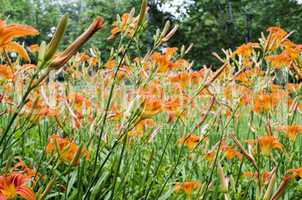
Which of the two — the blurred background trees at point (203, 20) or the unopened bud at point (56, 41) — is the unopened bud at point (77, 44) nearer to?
the unopened bud at point (56, 41)

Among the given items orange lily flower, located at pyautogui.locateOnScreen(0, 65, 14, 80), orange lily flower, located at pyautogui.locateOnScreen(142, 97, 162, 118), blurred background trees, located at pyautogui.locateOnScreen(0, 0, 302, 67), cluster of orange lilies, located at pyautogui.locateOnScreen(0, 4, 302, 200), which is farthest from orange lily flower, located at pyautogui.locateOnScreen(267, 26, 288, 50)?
blurred background trees, located at pyautogui.locateOnScreen(0, 0, 302, 67)

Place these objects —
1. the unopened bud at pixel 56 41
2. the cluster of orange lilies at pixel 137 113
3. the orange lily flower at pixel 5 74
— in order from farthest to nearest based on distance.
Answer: the orange lily flower at pixel 5 74 → the cluster of orange lilies at pixel 137 113 → the unopened bud at pixel 56 41

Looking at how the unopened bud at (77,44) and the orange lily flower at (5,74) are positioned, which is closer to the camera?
the unopened bud at (77,44)

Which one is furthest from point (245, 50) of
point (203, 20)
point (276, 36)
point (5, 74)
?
point (203, 20)

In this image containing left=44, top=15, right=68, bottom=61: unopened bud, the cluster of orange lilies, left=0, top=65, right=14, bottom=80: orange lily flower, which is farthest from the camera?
left=0, top=65, right=14, bottom=80: orange lily flower

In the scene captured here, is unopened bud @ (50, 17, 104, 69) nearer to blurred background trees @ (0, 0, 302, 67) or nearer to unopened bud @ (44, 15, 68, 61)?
unopened bud @ (44, 15, 68, 61)

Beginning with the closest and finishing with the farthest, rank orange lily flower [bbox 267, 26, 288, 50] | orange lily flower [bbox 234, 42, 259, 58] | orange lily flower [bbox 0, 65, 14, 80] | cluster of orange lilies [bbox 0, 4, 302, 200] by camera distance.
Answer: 1. cluster of orange lilies [bbox 0, 4, 302, 200]
2. orange lily flower [bbox 0, 65, 14, 80]
3. orange lily flower [bbox 267, 26, 288, 50]
4. orange lily flower [bbox 234, 42, 259, 58]

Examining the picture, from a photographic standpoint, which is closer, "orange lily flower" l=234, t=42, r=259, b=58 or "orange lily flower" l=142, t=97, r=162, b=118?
"orange lily flower" l=142, t=97, r=162, b=118

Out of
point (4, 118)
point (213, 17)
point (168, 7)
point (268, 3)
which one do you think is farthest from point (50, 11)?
point (4, 118)

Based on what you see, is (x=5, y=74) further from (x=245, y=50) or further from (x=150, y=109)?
(x=245, y=50)

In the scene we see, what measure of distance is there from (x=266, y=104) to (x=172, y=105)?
1.43ft

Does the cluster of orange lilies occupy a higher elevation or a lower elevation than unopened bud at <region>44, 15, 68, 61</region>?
lower

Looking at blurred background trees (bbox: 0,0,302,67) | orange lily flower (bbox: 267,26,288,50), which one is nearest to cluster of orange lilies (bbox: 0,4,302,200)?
orange lily flower (bbox: 267,26,288,50)

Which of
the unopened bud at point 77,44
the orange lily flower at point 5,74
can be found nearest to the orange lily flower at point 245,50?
the orange lily flower at point 5,74
